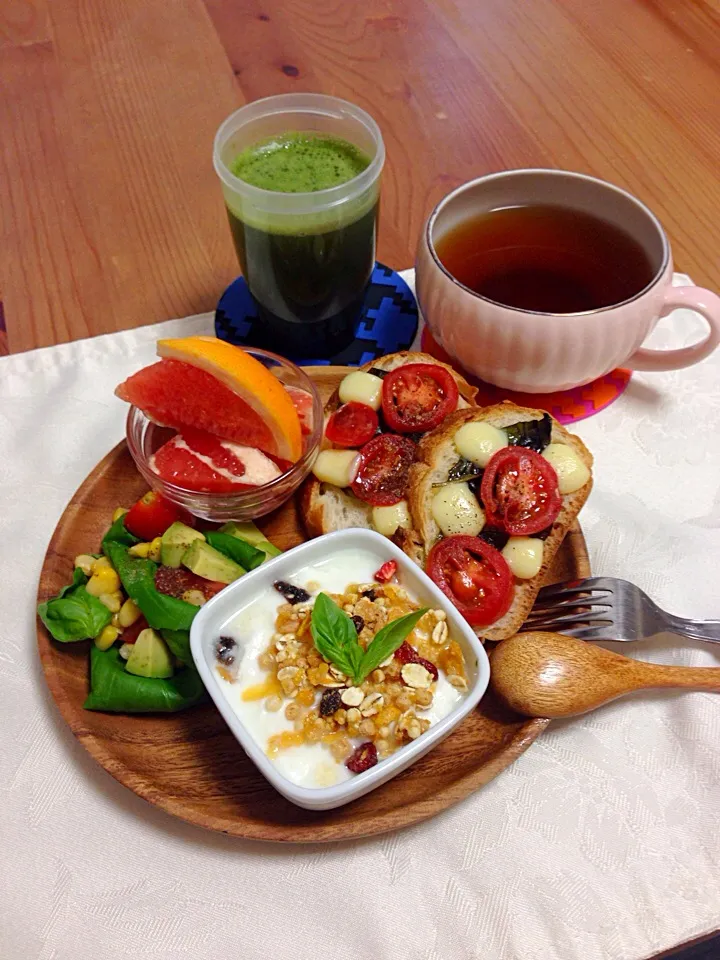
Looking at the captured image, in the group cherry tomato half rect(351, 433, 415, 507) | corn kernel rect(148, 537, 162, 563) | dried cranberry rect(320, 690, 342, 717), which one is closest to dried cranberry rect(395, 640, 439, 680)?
dried cranberry rect(320, 690, 342, 717)

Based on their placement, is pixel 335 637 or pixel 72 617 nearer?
pixel 335 637

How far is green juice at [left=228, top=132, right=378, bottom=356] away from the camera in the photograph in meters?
Result: 1.78

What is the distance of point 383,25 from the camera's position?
309cm

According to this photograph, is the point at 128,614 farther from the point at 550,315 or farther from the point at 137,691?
the point at 550,315

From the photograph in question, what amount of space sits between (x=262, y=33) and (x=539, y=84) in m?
1.14

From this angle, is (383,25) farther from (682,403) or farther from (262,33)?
(682,403)

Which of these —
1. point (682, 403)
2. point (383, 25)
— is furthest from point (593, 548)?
point (383, 25)

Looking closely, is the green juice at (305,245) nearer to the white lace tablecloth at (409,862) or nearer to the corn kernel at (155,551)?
the corn kernel at (155,551)

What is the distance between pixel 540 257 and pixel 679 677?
3.64 feet

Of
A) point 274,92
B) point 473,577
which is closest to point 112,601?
point 473,577

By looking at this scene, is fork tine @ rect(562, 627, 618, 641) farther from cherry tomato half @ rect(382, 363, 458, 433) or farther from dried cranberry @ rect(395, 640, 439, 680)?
cherry tomato half @ rect(382, 363, 458, 433)

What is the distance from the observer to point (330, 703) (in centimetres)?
133

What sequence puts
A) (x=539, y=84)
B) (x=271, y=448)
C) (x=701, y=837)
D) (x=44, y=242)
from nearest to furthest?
1. (x=701, y=837)
2. (x=271, y=448)
3. (x=44, y=242)
4. (x=539, y=84)

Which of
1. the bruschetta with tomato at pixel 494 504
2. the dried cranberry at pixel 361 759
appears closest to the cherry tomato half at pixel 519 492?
the bruschetta with tomato at pixel 494 504
